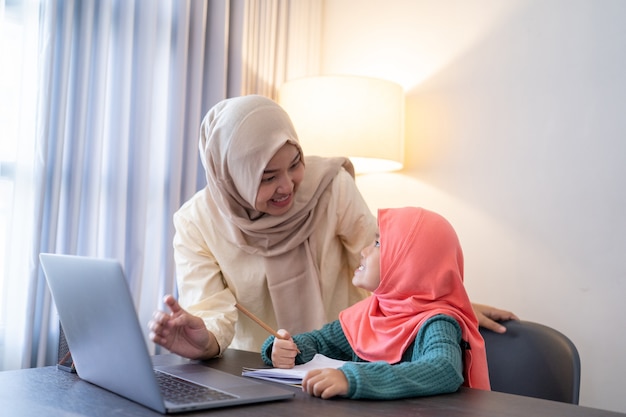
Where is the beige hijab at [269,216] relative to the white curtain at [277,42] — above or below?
below

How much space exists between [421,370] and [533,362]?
0.48 metres

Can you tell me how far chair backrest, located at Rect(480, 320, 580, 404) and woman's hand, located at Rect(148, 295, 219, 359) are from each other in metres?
0.63

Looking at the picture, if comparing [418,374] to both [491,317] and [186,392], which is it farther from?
[491,317]

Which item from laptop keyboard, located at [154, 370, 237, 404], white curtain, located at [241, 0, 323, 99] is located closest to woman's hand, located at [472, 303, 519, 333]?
laptop keyboard, located at [154, 370, 237, 404]

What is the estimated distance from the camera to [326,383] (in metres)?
1.00

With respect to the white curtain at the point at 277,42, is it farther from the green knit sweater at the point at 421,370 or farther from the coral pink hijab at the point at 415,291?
the green knit sweater at the point at 421,370

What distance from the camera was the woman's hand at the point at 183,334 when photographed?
125cm

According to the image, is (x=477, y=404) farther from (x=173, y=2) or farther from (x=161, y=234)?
(x=173, y=2)

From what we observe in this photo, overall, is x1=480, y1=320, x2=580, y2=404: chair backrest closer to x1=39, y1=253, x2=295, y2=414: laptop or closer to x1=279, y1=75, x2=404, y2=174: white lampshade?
x1=39, y1=253, x2=295, y2=414: laptop

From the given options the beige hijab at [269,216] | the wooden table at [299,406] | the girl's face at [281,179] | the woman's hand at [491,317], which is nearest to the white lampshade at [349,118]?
the beige hijab at [269,216]

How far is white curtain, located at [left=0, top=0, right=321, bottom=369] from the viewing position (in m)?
2.09

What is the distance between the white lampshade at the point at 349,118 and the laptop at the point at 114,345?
1.37 meters

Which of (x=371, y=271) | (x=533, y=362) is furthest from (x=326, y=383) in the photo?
(x=533, y=362)

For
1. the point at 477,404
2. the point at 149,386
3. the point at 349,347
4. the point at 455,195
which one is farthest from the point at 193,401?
the point at 455,195
